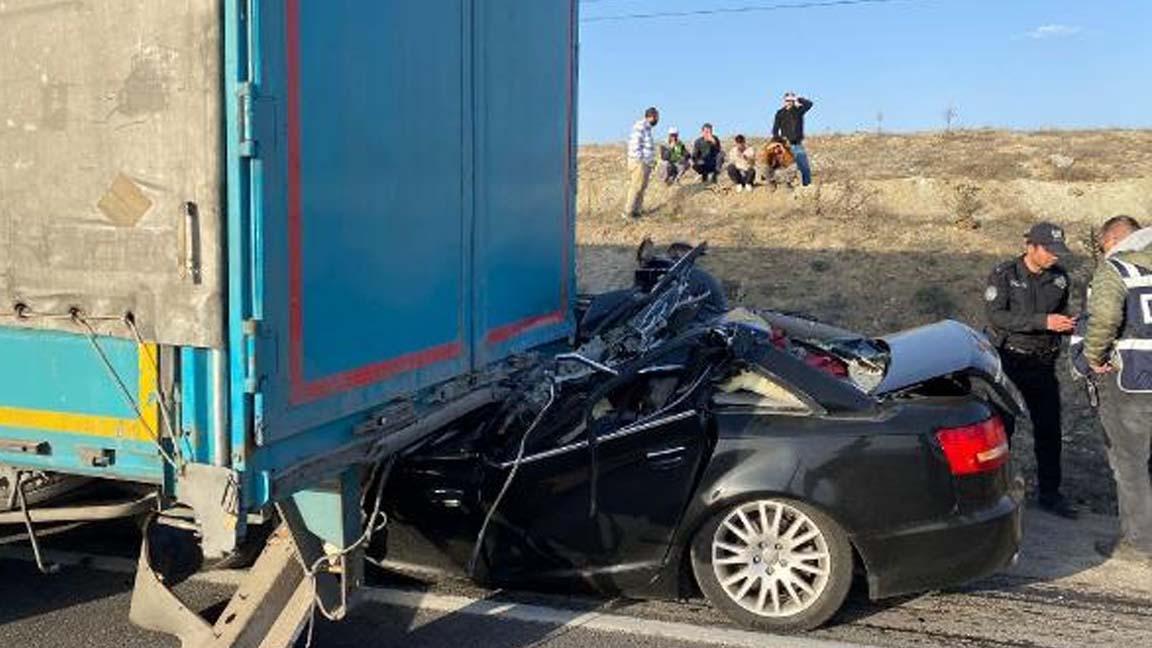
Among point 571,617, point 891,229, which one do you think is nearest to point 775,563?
point 571,617

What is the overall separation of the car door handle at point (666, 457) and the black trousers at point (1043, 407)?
10.5 feet

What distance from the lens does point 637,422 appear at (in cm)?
473

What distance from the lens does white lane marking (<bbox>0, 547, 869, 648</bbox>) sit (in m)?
4.50

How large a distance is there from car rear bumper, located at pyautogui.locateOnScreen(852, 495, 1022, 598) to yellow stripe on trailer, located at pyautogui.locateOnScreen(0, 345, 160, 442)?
111 inches

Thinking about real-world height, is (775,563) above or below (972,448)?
below

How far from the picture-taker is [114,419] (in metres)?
3.34

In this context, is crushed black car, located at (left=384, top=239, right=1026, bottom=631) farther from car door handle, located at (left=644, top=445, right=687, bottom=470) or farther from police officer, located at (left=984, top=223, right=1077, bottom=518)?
police officer, located at (left=984, top=223, right=1077, bottom=518)

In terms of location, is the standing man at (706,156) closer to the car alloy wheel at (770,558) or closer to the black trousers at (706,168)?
the black trousers at (706,168)

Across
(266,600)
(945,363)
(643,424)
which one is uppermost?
(945,363)

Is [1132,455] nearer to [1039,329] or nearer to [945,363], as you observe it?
[1039,329]

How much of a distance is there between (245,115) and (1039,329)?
5262 millimetres

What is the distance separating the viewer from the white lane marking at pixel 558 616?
14.8 ft

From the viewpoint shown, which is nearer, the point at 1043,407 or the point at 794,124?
the point at 1043,407

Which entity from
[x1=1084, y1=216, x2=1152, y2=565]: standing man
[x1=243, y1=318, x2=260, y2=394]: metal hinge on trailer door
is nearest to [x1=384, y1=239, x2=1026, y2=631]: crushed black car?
[x1=1084, y1=216, x2=1152, y2=565]: standing man
